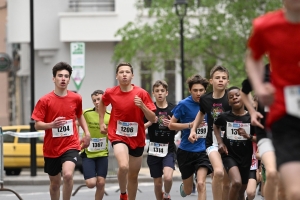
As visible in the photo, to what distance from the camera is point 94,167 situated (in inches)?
575

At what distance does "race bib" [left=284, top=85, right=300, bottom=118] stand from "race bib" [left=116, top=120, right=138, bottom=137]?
6244 millimetres

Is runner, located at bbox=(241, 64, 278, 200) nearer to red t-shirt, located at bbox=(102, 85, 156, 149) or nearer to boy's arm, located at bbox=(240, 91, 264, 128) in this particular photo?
boy's arm, located at bbox=(240, 91, 264, 128)

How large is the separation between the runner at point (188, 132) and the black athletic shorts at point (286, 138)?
643 centimetres

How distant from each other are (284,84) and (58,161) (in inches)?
240

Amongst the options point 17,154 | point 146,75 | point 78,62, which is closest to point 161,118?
point 78,62

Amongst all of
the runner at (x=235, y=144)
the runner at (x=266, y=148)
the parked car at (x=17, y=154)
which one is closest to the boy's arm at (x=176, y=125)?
the runner at (x=235, y=144)

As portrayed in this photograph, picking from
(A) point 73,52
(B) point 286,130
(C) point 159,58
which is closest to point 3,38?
(C) point 159,58

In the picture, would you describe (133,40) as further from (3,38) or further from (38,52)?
(3,38)

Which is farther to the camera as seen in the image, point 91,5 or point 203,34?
point 91,5

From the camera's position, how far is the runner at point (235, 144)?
39.7ft

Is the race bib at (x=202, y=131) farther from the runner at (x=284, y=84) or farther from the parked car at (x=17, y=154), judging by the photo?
the parked car at (x=17, y=154)

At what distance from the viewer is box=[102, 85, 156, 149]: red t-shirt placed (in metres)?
13.1

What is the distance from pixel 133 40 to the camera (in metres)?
34.1

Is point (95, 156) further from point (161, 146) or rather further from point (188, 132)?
point (188, 132)
